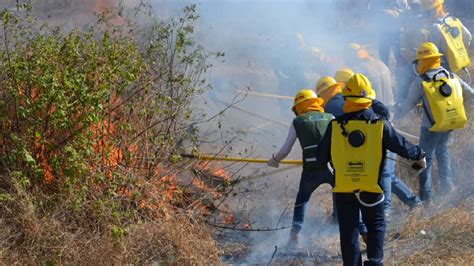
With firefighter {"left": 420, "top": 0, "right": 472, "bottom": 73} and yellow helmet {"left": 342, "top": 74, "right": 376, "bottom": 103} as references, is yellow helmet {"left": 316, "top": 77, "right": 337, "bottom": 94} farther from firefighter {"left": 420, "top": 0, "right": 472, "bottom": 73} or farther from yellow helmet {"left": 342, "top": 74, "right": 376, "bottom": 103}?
firefighter {"left": 420, "top": 0, "right": 472, "bottom": 73}

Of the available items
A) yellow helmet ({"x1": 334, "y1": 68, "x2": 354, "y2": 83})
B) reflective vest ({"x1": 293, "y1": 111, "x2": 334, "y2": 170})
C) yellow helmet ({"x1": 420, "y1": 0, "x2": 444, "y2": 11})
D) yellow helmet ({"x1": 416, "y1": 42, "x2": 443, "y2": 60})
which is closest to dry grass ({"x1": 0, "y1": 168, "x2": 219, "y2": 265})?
reflective vest ({"x1": 293, "y1": 111, "x2": 334, "y2": 170})

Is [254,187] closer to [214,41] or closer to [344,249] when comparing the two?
[344,249]

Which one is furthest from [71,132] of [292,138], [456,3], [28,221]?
[456,3]

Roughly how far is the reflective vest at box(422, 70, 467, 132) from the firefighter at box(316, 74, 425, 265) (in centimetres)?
162

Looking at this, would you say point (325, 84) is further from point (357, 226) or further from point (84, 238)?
point (84, 238)

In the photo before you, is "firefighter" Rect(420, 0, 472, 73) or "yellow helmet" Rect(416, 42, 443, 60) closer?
"yellow helmet" Rect(416, 42, 443, 60)

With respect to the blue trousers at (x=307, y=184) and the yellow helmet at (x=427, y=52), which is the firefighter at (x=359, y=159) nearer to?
the blue trousers at (x=307, y=184)

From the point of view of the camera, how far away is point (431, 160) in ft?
24.8

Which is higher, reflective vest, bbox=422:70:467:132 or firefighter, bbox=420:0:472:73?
firefighter, bbox=420:0:472:73

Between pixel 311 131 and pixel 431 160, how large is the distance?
5.47 ft

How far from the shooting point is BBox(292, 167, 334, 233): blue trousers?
21.8ft

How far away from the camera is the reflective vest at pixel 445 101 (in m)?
7.09

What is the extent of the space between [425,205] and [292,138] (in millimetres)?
1667

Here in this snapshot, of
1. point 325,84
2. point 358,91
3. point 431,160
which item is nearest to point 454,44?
point 431,160
